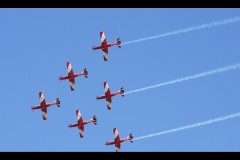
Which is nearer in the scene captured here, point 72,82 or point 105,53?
point 105,53

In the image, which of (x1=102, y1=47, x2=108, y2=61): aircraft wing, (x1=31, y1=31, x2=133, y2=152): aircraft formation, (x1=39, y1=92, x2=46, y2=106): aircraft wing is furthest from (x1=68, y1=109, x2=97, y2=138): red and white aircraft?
(x1=102, y1=47, x2=108, y2=61): aircraft wing

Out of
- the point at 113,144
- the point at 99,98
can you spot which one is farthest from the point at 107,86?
the point at 113,144

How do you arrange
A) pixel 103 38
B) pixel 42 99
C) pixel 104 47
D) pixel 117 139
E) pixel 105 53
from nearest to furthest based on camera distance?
1. pixel 117 139
2. pixel 105 53
3. pixel 104 47
4. pixel 103 38
5. pixel 42 99

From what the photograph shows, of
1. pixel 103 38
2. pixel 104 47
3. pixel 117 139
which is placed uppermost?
pixel 103 38

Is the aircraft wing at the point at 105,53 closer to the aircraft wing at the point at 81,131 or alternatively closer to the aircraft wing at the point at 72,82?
the aircraft wing at the point at 72,82

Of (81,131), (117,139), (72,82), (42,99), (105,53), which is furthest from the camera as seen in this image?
(42,99)

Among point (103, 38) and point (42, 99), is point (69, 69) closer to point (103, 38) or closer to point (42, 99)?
point (42, 99)

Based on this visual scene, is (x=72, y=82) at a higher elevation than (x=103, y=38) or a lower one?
lower

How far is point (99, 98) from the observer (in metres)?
139

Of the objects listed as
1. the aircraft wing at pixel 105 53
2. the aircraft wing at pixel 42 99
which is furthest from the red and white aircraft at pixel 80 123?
the aircraft wing at pixel 105 53

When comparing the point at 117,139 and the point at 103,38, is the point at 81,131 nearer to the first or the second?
the point at 117,139

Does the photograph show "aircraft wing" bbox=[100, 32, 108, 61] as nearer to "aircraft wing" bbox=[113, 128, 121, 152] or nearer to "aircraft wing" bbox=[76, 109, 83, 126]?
"aircraft wing" bbox=[76, 109, 83, 126]

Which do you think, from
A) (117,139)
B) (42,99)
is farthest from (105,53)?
(117,139)

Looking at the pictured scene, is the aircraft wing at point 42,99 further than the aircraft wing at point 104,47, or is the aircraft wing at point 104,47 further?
the aircraft wing at point 42,99
